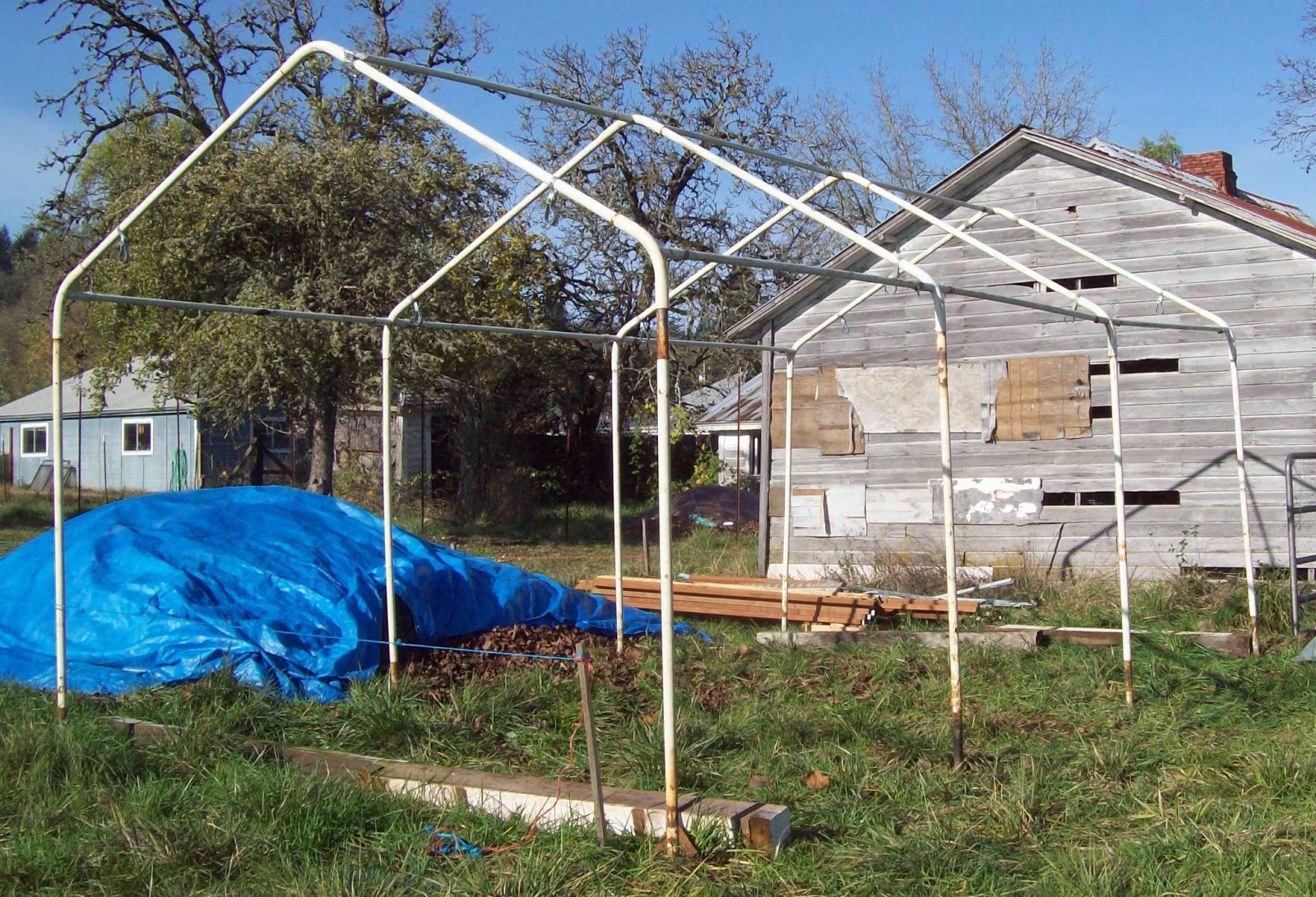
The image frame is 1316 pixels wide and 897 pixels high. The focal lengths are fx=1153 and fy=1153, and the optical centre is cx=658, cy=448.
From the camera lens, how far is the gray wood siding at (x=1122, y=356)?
10422 mm

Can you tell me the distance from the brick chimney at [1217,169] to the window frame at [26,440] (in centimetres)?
2939

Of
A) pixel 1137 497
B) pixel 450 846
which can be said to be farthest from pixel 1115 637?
pixel 450 846

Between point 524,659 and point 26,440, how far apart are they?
2972 cm

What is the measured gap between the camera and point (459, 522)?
22.1 m

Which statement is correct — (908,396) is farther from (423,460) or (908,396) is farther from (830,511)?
(423,460)

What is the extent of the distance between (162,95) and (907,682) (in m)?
20.4

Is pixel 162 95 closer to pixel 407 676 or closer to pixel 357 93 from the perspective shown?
pixel 357 93

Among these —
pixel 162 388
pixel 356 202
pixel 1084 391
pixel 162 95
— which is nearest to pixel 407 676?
pixel 1084 391

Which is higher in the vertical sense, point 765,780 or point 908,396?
point 908,396

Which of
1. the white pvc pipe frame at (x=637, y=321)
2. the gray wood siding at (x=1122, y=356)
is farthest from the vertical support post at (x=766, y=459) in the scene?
the white pvc pipe frame at (x=637, y=321)

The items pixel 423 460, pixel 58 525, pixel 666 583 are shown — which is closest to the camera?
pixel 666 583

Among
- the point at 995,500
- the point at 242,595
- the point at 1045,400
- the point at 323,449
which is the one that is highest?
the point at 1045,400

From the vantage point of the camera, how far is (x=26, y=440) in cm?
3259

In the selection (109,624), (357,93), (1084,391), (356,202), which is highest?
(357,93)
